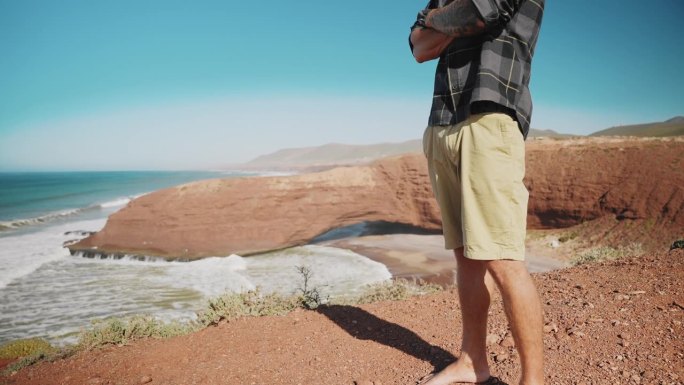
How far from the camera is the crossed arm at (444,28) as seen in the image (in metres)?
1.39

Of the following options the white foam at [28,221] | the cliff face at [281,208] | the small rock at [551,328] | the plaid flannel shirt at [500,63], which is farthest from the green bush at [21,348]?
the white foam at [28,221]

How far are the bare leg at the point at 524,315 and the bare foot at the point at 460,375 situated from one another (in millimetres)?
441

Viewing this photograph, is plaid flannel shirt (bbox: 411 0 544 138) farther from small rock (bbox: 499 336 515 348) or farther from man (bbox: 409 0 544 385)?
small rock (bbox: 499 336 515 348)

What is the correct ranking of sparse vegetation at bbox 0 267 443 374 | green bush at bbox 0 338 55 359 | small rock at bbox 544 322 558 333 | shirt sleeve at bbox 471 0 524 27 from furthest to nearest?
green bush at bbox 0 338 55 359 → sparse vegetation at bbox 0 267 443 374 → small rock at bbox 544 322 558 333 → shirt sleeve at bbox 471 0 524 27

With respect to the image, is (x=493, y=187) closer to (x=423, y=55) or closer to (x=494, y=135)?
(x=494, y=135)

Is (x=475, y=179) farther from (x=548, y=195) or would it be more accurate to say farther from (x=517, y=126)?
A: (x=548, y=195)

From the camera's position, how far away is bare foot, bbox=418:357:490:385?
1816 millimetres

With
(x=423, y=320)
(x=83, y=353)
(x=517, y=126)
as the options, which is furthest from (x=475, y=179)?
(x=83, y=353)

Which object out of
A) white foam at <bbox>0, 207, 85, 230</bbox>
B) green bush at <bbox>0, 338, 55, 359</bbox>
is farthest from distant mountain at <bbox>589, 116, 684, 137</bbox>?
white foam at <bbox>0, 207, 85, 230</bbox>

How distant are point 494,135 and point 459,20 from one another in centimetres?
48

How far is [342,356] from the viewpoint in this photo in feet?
7.83

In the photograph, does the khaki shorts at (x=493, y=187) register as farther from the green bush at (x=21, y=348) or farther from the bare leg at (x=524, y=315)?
the green bush at (x=21, y=348)

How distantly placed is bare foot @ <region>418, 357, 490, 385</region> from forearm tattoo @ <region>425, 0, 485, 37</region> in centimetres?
156

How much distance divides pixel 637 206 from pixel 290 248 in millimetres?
11040
